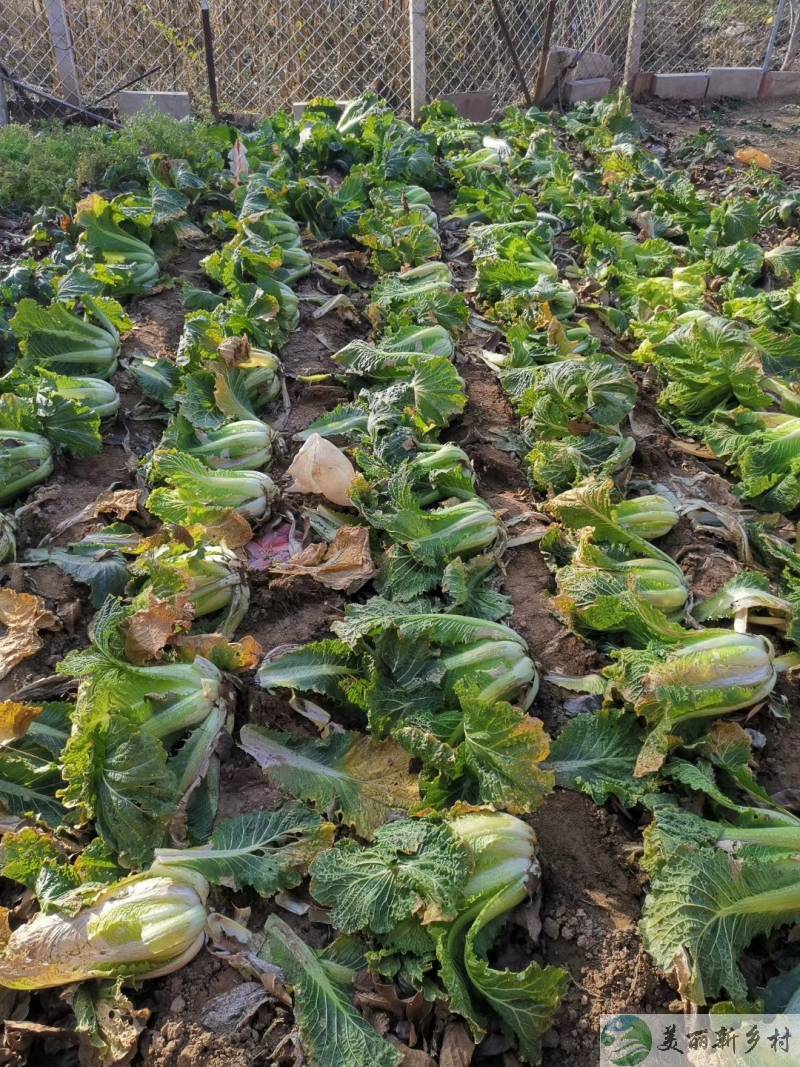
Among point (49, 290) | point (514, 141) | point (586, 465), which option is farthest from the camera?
point (514, 141)

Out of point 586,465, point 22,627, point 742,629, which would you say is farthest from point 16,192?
point 742,629

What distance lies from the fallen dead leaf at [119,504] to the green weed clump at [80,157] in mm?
4639

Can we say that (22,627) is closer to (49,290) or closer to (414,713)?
(414,713)

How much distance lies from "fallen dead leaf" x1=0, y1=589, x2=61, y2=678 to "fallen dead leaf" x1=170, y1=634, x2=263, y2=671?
0.64 meters

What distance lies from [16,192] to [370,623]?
690 centimetres

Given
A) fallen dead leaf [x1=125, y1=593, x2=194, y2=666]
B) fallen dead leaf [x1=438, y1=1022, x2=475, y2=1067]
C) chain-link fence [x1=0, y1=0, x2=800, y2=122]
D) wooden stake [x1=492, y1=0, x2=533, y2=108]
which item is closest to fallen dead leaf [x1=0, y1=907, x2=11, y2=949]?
fallen dead leaf [x1=125, y1=593, x2=194, y2=666]

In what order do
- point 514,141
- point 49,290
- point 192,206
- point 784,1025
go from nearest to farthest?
point 784,1025, point 49,290, point 192,206, point 514,141

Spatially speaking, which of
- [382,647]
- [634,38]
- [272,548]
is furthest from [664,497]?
[634,38]

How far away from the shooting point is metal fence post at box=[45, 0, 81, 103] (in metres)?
10.4

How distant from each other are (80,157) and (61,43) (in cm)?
396

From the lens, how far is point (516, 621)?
365cm

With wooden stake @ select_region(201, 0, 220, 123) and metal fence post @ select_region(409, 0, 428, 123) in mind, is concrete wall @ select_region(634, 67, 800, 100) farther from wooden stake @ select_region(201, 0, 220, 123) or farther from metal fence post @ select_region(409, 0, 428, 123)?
wooden stake @ select_region(201, 0, 220, 123)

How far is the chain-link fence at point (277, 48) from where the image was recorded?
11.2 metres

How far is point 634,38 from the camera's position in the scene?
1294 cm
